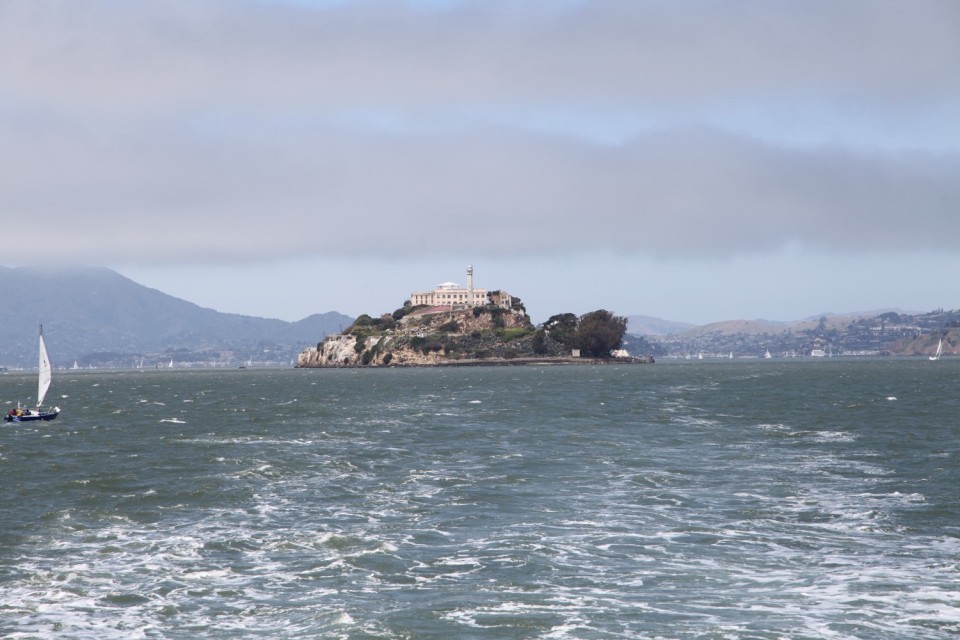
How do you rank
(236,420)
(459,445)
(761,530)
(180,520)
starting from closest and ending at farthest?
1. (761,530)
2. (180,520)
3. (459,445)
4. (236,420)

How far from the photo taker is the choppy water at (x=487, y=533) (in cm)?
2883

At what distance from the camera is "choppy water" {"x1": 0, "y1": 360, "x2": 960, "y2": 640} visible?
28828 millimetres

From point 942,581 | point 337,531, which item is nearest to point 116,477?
point 337,531

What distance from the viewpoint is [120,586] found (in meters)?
32.9

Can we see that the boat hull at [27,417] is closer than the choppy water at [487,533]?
No

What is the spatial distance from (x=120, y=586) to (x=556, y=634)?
14302mm

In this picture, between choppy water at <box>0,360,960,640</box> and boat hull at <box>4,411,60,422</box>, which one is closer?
choppy water at <box>0,360,960,640</box>

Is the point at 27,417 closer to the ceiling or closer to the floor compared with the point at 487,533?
closer to the ceiling

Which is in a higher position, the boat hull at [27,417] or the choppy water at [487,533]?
the boat hull at [27,417]

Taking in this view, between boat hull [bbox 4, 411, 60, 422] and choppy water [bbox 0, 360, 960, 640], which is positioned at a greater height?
boat hull [bbox 4, 411, 60, 422]

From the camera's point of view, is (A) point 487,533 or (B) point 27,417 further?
(B) point 27,417

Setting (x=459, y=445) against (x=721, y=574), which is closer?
(x=721, y=574)

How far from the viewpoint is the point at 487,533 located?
39906 millimetres

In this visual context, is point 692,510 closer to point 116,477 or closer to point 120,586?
point 120,586
